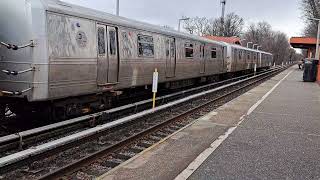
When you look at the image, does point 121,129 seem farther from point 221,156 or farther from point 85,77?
point 221,156

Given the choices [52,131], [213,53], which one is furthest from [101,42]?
[213,53]

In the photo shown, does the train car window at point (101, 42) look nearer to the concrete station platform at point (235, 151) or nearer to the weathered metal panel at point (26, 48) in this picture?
the weathered metal panel at point (26, 48)

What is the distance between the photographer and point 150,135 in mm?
9898

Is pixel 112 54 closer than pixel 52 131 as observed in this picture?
No

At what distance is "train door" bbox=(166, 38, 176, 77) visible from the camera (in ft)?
53.2

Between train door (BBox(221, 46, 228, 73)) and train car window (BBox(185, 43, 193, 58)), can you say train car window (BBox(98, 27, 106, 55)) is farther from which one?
train door (BBox(221, 46, 228, 73))

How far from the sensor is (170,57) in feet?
53.9

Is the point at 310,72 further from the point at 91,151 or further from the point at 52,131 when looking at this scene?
the point at 91,151

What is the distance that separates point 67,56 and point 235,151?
411cm

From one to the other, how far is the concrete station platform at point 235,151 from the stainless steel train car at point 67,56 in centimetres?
248

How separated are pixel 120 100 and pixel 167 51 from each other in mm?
2849

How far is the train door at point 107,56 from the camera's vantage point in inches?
428

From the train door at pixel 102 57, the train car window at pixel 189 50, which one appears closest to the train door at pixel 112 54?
the train door at pixel 102 57

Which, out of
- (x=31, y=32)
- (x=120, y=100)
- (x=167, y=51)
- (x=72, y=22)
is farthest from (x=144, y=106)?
(x=31, y=32)
